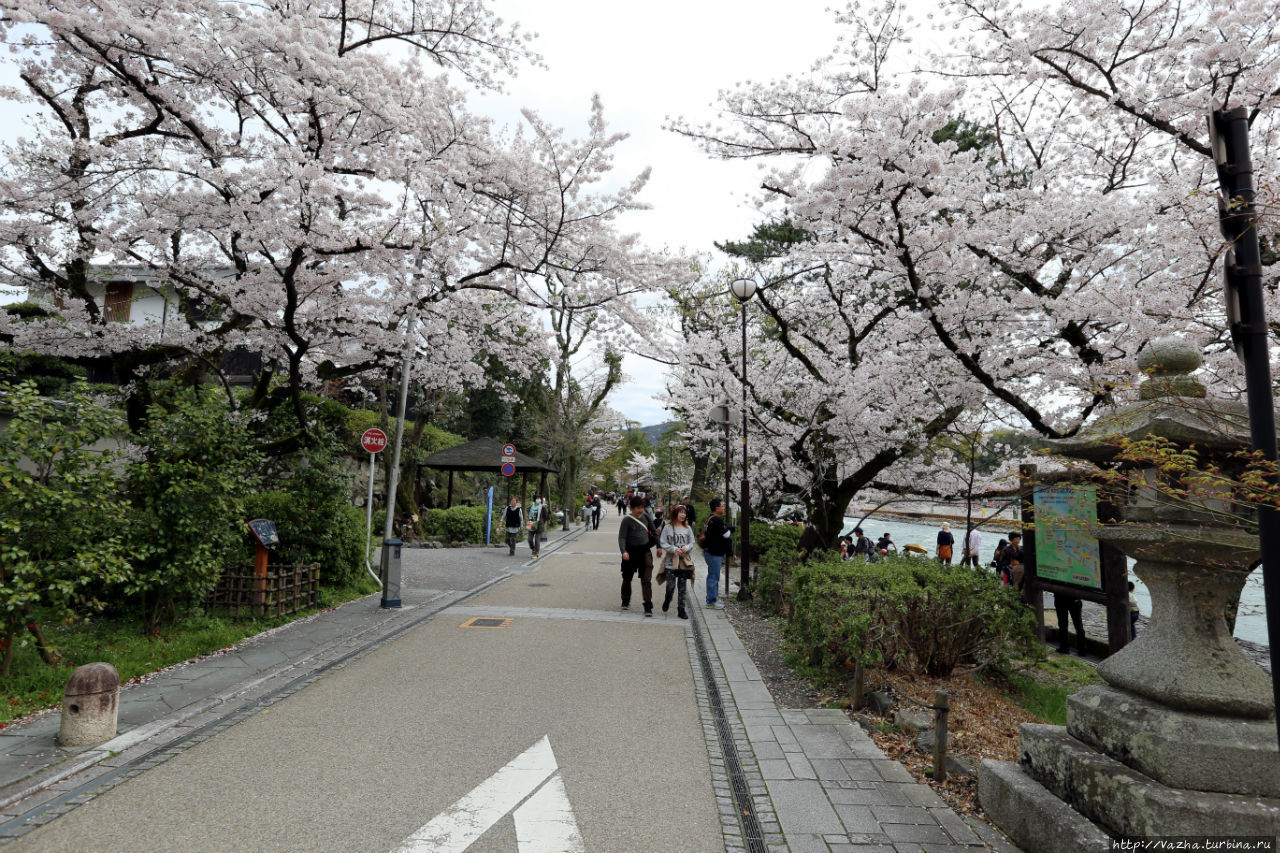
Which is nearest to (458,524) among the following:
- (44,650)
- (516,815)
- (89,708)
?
(44,650)

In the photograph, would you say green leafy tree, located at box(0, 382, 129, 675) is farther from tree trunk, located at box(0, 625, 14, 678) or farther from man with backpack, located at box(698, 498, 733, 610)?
man with backpack, located at box(698, 498, 733, 610)

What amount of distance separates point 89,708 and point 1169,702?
681cm

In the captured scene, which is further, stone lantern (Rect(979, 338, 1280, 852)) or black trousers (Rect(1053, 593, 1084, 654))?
black trousers (Rect(1053, 593, 1084, 654))

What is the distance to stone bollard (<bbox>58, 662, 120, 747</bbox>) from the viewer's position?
4582 millimetres

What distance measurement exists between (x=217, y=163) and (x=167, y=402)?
4117 millimetres

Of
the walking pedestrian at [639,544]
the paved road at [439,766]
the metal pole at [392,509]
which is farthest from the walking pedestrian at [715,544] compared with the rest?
the metal pole at [392,509]

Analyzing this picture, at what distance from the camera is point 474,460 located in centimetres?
2139

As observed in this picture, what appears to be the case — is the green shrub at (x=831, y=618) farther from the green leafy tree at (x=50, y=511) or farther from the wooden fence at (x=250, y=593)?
the wooden fence at (x=250, y=593)

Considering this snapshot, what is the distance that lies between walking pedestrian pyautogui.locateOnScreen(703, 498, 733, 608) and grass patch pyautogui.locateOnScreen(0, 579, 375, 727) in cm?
668

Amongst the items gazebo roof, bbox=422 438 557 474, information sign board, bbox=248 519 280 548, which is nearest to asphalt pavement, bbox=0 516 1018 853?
information sign board, bbox=248 519 280 548

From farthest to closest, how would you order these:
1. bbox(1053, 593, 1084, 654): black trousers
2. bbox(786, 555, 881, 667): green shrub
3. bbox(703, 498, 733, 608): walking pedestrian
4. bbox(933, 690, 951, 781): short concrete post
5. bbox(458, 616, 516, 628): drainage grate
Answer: bbox(703, 498, 733, 608): walking pedestrian < bbox(1053, 593, 1084, 654): black trousers < bbox(458, 616, 516, 628): drainage grate < bbox(786, 555, 881, 667): green shrub < bbox(933, 690, 951, 781): short concrete post

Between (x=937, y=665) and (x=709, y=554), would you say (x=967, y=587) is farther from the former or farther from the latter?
(x=709, y=554)

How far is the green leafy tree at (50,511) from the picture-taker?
5.16 m

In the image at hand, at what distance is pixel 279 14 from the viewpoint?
8.03 meters
